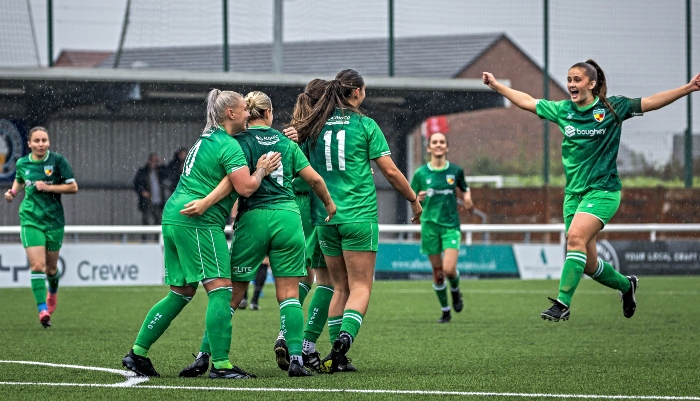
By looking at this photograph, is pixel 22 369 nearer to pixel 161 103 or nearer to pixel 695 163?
pixel 161 103

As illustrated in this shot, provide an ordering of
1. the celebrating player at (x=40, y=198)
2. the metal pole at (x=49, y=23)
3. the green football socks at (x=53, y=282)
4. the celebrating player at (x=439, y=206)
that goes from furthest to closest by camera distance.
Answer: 1. the metal pole at (x=49, y=23)
2. the celebrating player at (x=439, y=206)
3. the green football socks at (x=53, y=282)
4. the celebrating player at (x=40, y=198)

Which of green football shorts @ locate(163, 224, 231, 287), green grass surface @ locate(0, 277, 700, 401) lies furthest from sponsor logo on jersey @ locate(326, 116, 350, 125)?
green grass surface @ locate(0, 277, 700, 401)

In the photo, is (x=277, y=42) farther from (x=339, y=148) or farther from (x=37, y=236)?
(x=339, y=148)

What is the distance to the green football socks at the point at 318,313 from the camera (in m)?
7.93

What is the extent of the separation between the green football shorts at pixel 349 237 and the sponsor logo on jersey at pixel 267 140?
762 mm

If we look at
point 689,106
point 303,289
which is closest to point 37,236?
point 303,289

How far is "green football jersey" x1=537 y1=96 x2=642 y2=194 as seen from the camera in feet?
28.6

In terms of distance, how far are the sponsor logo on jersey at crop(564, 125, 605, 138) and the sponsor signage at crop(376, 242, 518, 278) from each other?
1204 centimetres

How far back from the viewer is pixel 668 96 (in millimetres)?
8469

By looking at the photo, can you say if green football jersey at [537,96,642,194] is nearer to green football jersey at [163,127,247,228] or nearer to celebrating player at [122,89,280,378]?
celebrating player at [122,89,280,378]

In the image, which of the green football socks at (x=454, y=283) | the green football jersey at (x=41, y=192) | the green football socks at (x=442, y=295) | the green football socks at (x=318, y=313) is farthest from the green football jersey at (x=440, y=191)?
the green football socks at (x=318, y=313)

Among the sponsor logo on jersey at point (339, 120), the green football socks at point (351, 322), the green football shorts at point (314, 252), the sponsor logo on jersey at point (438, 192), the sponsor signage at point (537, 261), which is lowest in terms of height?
the sponsor signage at point (537, 261)

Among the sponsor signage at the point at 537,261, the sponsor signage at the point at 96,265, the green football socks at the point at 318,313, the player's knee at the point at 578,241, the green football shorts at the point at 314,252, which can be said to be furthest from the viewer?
the sponsor signage at the point at 537,261

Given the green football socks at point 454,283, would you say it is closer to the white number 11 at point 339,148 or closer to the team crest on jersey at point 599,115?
the team crest on jersey at point 599,115
